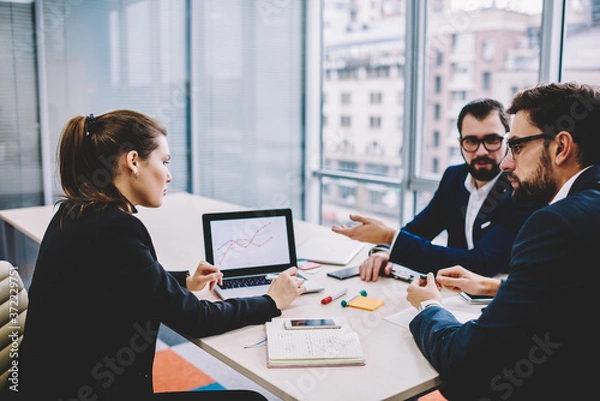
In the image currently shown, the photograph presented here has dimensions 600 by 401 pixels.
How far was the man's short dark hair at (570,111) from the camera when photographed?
1.28m

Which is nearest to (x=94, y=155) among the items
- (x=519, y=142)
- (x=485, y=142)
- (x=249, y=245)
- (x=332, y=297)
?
(x=249, y=245)

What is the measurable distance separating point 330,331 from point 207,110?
323cm

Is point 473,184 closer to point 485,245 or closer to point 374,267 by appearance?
point 485,245

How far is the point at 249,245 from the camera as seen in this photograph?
2002 millimetres

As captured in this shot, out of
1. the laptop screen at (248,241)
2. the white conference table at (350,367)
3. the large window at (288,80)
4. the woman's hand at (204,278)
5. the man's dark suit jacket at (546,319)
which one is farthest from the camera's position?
the large window at (288,80)

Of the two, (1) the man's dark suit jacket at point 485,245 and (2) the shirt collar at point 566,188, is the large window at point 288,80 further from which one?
(2) the shirt collar at point 566,188

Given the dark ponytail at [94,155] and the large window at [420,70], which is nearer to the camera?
the dark ponytail at [94,155]

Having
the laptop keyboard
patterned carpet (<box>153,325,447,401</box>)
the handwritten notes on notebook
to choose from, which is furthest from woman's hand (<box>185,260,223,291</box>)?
patterned carpet (<box>153,325,447,401</box>)

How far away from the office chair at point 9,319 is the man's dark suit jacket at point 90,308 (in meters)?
0.32

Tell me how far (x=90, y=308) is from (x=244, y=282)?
66cm

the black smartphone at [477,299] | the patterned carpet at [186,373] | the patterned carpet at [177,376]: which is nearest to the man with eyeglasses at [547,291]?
the black smartphone at [477,299]

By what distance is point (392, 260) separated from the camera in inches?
84.1

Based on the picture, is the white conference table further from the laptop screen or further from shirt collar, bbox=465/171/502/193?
shirt collar, bbox=465/171/502/193

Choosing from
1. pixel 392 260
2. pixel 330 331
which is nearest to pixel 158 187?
pixel 330 331
